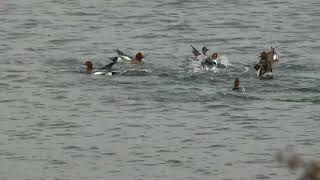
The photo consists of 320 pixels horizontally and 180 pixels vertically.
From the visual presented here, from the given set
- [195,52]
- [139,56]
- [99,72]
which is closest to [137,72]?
[99,72]

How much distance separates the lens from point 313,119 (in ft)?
47.4

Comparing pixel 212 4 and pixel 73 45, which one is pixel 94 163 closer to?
pixel 73 45

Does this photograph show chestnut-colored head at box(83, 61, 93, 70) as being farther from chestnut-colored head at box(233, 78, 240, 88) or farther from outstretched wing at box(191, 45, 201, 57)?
chestnut-colored head at box(233, 78, 240, 88)

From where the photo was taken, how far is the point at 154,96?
16203 mm

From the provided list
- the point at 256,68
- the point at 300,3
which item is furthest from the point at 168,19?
the point at 256,68

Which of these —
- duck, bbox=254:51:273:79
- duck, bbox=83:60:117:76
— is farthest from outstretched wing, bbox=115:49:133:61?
duck, bbox=254:51:273:79

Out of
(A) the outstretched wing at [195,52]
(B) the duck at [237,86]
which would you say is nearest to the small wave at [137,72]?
(A) the outstretched wing at [195,52]

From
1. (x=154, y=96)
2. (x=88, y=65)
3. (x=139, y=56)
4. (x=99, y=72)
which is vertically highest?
(x=139, y=56)

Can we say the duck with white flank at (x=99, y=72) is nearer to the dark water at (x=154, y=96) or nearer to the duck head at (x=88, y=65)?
the duck head at (x=88, y=65)

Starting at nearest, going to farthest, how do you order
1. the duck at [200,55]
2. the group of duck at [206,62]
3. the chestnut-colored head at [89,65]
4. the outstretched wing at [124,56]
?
the group of duck at [206,62], the chestnut-colored head at [89,65], the duck at [200,55], the outstretched wing at [124,56]

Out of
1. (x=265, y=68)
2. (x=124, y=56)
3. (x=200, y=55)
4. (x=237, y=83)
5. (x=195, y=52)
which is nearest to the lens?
(x=237, y=83)

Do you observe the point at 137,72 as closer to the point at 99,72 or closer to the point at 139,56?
the point at 99,72

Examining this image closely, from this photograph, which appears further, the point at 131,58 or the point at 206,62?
the point at 131,58

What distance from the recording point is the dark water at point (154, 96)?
12250 millimetres
